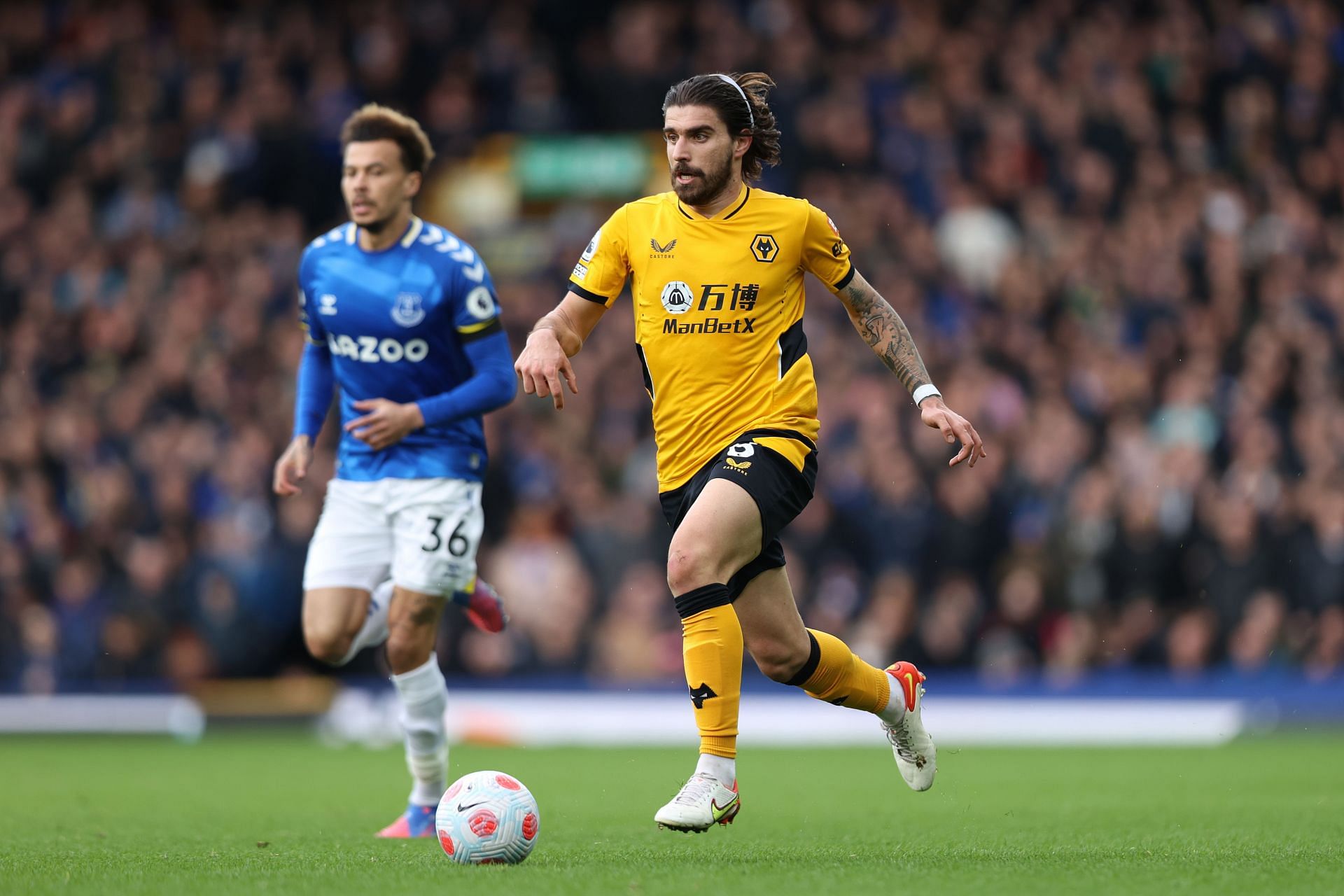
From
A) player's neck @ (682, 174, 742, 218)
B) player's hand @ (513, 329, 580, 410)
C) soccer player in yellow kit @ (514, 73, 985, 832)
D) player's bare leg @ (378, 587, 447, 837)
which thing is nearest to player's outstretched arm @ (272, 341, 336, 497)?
player's bare leg @ (378, 587, 447, 837)

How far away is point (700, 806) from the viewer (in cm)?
600

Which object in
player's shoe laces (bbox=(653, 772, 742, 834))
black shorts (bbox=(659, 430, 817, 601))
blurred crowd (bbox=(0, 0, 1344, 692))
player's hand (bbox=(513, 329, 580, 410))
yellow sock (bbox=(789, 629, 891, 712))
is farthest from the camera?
blurred crowd (bbox=(0, 0, 1344, 692))

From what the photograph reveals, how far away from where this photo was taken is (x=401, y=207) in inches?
313

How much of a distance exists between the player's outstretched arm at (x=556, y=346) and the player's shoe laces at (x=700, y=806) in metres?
1.34

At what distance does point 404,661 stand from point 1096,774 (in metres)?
4.90

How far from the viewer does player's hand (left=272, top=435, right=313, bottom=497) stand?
7.91 metres

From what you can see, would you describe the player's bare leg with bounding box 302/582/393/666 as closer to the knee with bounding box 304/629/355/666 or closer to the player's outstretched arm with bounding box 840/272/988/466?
the knee with bounding box 304/629/355/666

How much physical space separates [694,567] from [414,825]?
2061 mm

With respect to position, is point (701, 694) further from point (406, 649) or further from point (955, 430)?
point (406, 649)

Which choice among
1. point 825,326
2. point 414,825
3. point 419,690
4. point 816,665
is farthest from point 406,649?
point 825,326

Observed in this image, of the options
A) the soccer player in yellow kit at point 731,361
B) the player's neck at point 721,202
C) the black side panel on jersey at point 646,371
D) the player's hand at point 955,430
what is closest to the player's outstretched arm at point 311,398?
the soccer player in yellow kit at point 731,361

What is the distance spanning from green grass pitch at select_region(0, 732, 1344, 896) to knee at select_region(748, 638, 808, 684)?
63 cm

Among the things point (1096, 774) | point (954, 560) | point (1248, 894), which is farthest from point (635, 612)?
point (1248, 894)

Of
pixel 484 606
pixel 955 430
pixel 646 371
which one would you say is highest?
pixel 646 371
